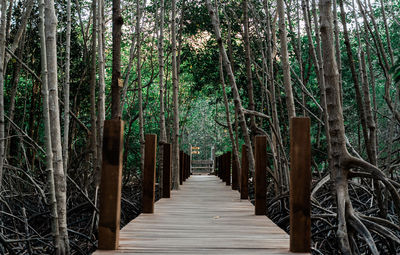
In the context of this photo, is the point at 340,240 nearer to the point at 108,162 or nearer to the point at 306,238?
the point at 306,238

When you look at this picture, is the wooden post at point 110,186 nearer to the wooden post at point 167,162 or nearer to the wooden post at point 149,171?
the wooden post at point 149,171

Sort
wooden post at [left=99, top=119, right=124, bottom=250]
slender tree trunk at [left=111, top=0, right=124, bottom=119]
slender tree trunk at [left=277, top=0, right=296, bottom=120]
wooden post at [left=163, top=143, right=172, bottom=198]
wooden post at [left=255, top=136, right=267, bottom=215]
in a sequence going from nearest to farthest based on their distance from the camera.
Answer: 1. wooden post at [left=99, top=119, right=124, bottom=250]
2. wooden post at [left=255, top=136, right=267, bottom=215]
3. slender tree trunk at [left=111, top=0, right=124, bottom=119]
4. slender tree trunk at [left=277, top=0, right=296, bottom=120]
5. wooden post at [left=163, top=143, right=172, bottom=198]

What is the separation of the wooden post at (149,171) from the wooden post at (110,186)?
4.80 ft

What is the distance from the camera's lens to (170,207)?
4398 mm

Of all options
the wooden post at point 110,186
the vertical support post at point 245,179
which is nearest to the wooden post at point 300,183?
the wooden post at point 110,186

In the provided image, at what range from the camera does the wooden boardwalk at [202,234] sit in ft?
7.61

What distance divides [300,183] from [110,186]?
0.99 meters

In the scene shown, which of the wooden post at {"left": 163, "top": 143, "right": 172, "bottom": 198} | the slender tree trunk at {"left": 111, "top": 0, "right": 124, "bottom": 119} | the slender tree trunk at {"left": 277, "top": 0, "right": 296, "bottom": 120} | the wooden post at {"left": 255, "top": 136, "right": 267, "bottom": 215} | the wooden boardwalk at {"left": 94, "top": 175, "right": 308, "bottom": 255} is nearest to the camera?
the wooden boardwalk at {"left": 94, "top": 175, "right": 308, "bottom": 255}

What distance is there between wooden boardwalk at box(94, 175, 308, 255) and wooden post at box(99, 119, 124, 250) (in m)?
0.08

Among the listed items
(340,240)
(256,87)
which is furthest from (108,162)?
(256,87)

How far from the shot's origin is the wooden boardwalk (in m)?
2.32

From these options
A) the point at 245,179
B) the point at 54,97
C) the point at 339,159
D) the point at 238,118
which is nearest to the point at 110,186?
the point at 54,97

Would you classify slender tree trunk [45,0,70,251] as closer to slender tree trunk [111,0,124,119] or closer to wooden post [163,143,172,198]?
slender tree trunk [111,0,124,119]

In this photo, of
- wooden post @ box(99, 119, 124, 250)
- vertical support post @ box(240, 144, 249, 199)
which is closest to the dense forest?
vertical support post @ box(240, 144, 249, 199)
